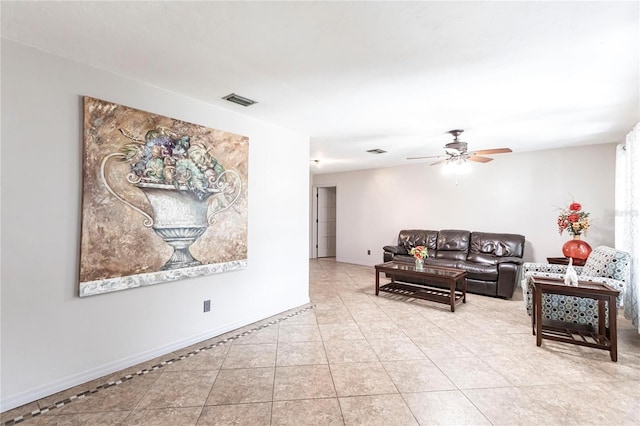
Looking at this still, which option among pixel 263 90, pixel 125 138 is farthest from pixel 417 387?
pixel 125 138

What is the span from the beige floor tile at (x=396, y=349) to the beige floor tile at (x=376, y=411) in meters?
0.60

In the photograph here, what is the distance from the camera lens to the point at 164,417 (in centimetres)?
186

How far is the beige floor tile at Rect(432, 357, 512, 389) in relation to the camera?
2.24 metres

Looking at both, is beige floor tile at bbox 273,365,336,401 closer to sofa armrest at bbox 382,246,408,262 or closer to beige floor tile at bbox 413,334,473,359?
beige floor tile at bbox 413,334,473,359

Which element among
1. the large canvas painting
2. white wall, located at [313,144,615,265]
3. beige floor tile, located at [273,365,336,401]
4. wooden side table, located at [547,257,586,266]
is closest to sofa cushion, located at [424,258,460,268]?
white wall, located at [313,144,615,265]

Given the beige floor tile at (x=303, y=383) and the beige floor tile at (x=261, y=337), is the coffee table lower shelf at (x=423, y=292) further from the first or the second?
the beige floor tile at (x=303, y=383)

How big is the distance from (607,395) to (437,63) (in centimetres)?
268

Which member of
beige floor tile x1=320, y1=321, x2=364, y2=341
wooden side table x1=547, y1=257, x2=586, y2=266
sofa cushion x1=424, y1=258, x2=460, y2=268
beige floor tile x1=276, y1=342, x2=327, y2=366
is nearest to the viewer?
beige floor tile x1=276, y1=342, x2=327, y2=366

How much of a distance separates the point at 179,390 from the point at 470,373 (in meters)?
2.28

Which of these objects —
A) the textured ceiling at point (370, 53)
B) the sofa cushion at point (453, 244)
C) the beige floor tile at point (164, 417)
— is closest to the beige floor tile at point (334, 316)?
the beige floor tile at point (164, 417)

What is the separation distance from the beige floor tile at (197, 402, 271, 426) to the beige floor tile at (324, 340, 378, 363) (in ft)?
2.65

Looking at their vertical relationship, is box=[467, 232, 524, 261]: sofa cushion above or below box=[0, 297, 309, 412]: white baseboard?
above

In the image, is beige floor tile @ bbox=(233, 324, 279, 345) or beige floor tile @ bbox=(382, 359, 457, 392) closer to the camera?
beige floor tile @ bbox=(382, 359, 457, 392)

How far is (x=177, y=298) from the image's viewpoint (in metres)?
2.77
